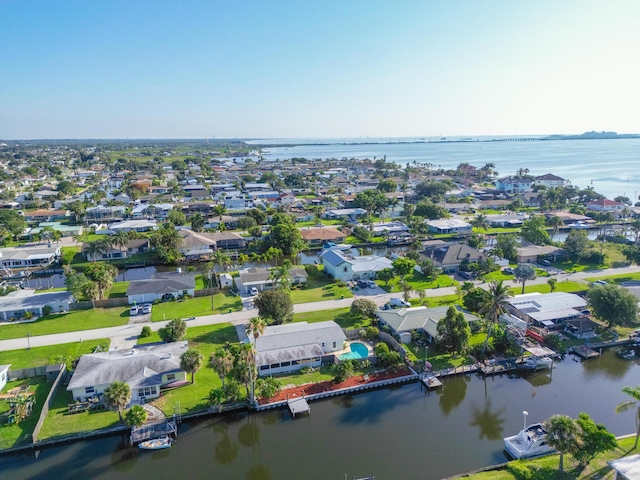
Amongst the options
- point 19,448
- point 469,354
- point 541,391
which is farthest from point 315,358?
point 19,448

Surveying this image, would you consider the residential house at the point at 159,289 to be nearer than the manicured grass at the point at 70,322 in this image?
No

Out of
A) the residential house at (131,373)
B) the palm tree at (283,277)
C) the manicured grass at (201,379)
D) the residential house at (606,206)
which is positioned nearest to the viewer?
the manicured grass at (201,379)

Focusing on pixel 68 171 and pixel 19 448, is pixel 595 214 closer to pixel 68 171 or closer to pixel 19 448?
pixel 19 448

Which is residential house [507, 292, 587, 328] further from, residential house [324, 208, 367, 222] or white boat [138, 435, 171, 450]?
residential house [324, 208, 367, 222]

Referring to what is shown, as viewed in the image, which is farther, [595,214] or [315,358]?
[595,214]

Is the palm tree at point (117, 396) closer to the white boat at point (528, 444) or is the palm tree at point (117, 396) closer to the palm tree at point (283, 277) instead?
the palm tree at point (283, 277)

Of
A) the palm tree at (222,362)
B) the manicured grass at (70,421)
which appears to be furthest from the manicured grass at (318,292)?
the manicured grass at (70,421)
